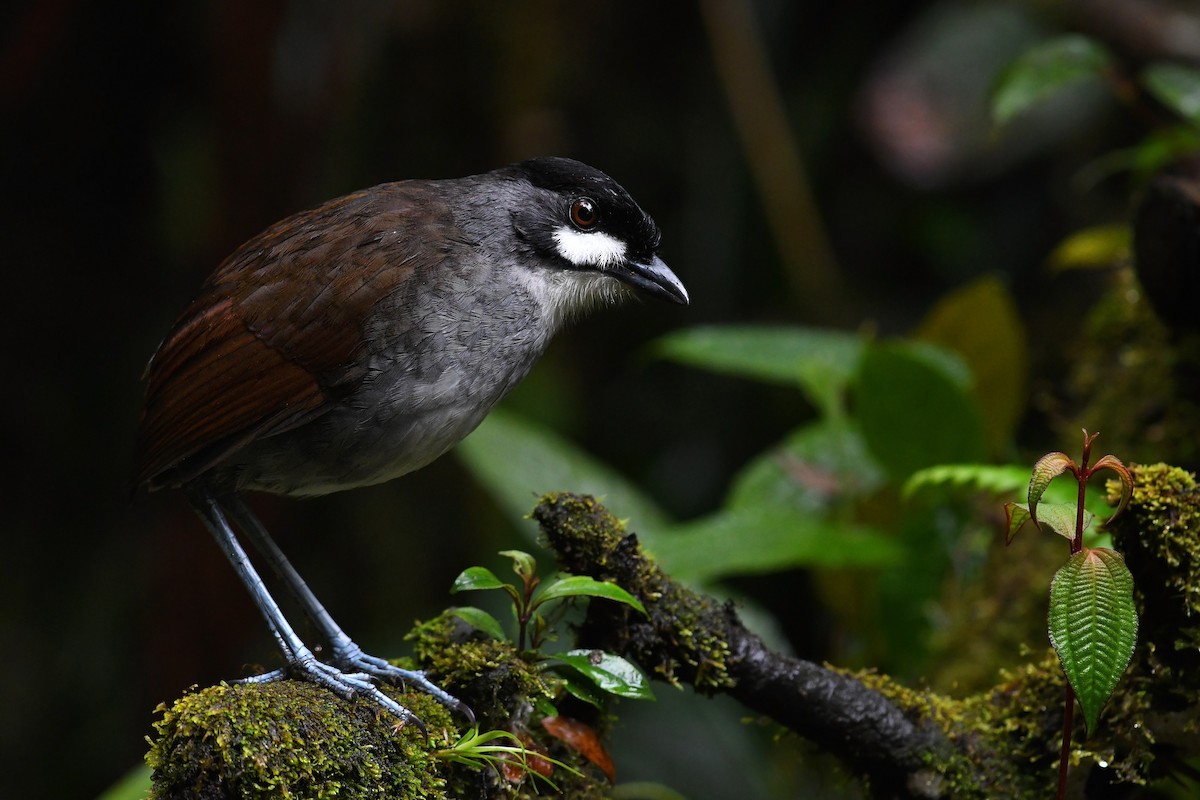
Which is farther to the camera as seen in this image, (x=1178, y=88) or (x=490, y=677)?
(x=1178, y=88)

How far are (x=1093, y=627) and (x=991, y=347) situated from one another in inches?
78.2

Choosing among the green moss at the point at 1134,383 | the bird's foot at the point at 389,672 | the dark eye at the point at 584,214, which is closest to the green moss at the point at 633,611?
the bird's foot at the point at 389,672

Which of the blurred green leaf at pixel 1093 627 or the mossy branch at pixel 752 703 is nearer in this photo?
the blurred green leaf at pixel 1093 627

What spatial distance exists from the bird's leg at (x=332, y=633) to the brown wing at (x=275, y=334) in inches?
8.3

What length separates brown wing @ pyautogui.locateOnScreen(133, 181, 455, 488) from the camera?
2.39m

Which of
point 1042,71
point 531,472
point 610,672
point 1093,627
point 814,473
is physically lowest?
point 610,672

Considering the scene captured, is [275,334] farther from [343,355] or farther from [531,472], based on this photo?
[531,472]

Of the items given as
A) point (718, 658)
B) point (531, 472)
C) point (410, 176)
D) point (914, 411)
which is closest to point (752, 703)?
point (718, 658)

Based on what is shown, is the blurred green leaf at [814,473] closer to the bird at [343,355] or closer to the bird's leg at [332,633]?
the bird at [343,355]

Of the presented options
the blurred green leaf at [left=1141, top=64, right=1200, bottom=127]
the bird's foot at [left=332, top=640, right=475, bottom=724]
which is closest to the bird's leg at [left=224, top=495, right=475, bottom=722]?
the bird's foot at [left=332, top=640, right=475, bottom=724]

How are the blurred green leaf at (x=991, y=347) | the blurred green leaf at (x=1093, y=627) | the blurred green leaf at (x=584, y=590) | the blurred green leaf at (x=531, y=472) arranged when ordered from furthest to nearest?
the blurred green leaf at (x=991, y=347), the blurred green leaf at (x=531, y=472), the blurred green leaf at (x=584, y=590), the blurred green leaf at (x=1093, y=627)

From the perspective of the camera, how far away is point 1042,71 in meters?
3.16

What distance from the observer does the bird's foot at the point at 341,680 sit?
6.70 feet

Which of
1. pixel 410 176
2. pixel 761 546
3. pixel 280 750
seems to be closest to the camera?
pixel 280 750
